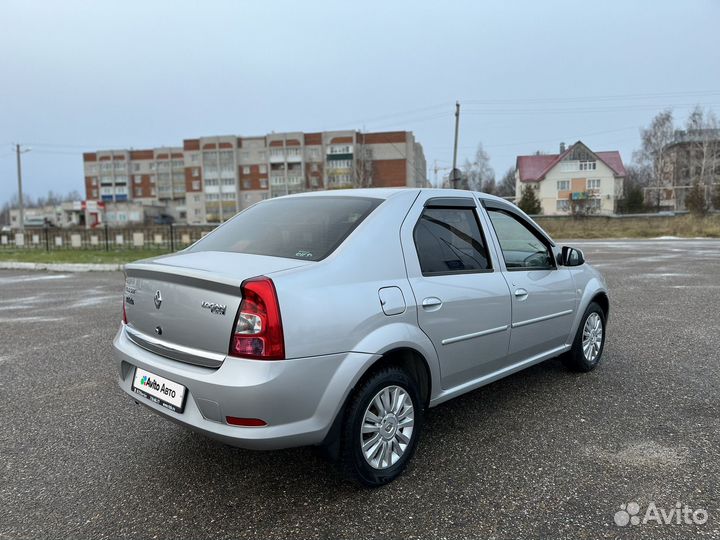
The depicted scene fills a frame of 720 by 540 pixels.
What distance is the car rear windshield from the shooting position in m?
2.85

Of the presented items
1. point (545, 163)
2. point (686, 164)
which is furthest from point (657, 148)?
point (545, 163)

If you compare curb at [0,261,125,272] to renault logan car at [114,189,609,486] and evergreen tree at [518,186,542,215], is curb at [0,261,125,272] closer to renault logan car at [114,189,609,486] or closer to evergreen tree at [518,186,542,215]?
renault logan car at [114,189,609,486]

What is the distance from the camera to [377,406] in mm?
2719

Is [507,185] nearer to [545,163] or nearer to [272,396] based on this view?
[545,163]

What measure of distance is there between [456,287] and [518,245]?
1100mm

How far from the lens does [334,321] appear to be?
246 centimetres

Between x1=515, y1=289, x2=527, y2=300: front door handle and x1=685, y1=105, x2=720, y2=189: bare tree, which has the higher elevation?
x1=685, y1=105, x2=720, y2=189: bare tree

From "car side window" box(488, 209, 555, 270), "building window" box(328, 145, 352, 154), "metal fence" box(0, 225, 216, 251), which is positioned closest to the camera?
"car side window" box(488, 209, 555, 270)

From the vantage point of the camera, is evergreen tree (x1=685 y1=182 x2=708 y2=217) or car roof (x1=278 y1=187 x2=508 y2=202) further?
evergreen tree (x1=685 y1=182 x2=708 y2=217)

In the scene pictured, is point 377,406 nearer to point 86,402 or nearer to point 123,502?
point 123,502

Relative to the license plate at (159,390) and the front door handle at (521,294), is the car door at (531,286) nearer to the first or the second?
the front door handle at (521,294)

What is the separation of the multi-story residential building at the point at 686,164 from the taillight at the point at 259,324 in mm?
59671

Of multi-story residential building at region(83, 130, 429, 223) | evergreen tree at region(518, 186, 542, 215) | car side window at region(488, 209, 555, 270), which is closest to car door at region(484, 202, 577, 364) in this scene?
car side window at region(488, 209, 555, 270)

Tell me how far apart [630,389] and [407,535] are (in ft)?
9.15
